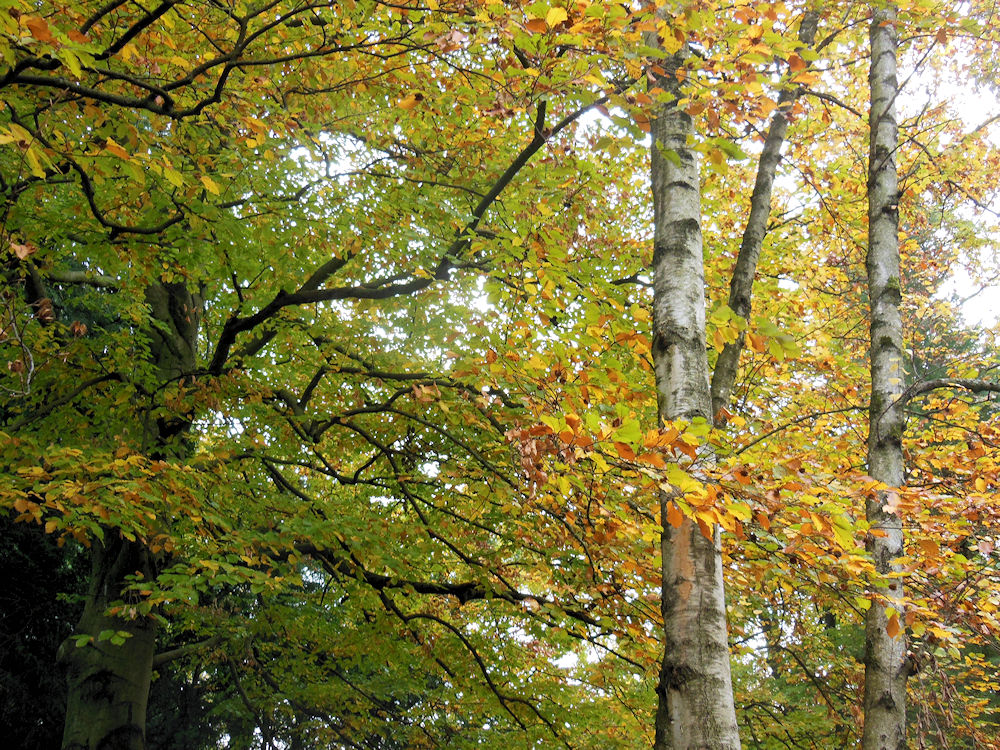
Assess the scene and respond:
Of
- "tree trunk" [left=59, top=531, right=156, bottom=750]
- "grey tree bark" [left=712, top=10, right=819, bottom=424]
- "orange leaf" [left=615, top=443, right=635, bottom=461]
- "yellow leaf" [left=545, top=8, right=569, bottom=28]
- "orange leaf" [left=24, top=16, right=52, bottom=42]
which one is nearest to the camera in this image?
"orange leaf" [left=615, top=443, right=635, bottom=461]

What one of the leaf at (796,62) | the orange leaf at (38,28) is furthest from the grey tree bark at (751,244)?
the orange leaf at (38,28)

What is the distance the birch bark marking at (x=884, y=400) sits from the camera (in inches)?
150

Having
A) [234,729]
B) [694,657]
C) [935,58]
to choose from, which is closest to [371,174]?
[694,657]

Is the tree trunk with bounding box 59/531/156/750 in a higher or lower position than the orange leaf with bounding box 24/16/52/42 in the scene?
lower

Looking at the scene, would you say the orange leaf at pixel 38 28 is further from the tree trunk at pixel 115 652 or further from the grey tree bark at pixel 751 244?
the tree trunk at pixel 115 652

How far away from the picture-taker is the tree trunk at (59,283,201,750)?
19.4ft

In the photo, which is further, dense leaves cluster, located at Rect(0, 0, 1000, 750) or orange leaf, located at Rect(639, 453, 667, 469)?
dense leaves cluster, located at Rect(0, 0, 1000, 750)

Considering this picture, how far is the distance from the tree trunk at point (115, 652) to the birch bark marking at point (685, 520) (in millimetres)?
4836

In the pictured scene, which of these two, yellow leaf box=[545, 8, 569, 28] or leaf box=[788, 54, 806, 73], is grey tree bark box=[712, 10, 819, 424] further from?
yellow leaf box=[545, 8, 569, 28]

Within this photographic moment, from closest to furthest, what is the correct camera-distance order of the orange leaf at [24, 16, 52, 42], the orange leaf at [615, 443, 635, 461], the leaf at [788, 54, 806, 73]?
the orange leaf at [615, 443, 635, 461], the orange leaf at [24, 16, 52, 42], the leaf at [788, 54, 806, 73]

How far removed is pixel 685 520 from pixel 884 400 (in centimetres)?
280

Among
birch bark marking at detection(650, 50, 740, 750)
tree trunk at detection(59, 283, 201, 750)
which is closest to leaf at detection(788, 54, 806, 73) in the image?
birch bark marking at detection(650, 50, 740, 750)

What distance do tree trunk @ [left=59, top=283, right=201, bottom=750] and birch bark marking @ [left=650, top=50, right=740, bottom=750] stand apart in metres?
4.84

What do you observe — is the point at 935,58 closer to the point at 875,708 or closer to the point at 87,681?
the point at 875,708
